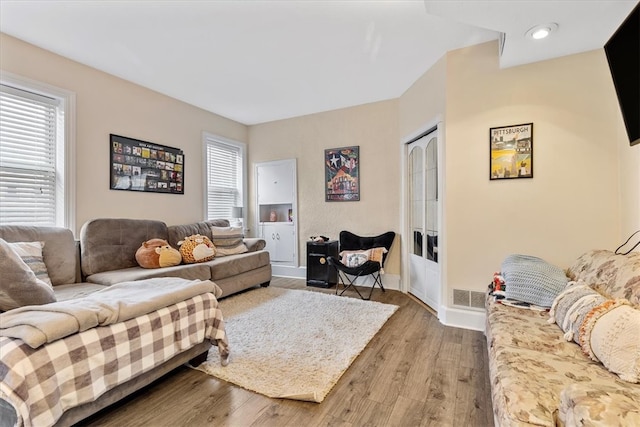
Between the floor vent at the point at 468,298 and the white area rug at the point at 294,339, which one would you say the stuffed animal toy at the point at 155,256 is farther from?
the floor vent at the point at 468,298

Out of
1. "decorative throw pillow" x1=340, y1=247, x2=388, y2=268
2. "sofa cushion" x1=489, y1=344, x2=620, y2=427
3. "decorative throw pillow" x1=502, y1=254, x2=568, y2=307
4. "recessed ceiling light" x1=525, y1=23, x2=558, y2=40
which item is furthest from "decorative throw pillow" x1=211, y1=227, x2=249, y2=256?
"recessed ceiling light" x1=525, y1=23, x2=558, y2=40

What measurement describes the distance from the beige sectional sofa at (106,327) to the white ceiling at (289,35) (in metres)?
1.74

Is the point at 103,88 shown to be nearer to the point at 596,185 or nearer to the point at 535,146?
the point at 535,146

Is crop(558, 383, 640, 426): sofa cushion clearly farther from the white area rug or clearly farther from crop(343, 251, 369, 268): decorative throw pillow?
crop(343, 251, 369, 268): decorative throw pillow

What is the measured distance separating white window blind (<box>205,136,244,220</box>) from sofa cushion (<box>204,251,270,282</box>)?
1.17 metres

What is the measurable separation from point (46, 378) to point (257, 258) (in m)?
2.88

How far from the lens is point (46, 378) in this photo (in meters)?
1.27

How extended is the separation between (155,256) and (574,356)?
3.49 meters

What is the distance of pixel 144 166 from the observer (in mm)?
3742

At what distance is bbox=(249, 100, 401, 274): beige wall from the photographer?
4242 millimetres

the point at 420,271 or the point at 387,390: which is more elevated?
the point at 420,271

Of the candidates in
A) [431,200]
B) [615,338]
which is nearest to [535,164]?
[431,200]

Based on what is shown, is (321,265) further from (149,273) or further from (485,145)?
(485,145)

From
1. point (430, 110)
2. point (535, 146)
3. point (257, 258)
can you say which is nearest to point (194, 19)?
point (430, 110)
